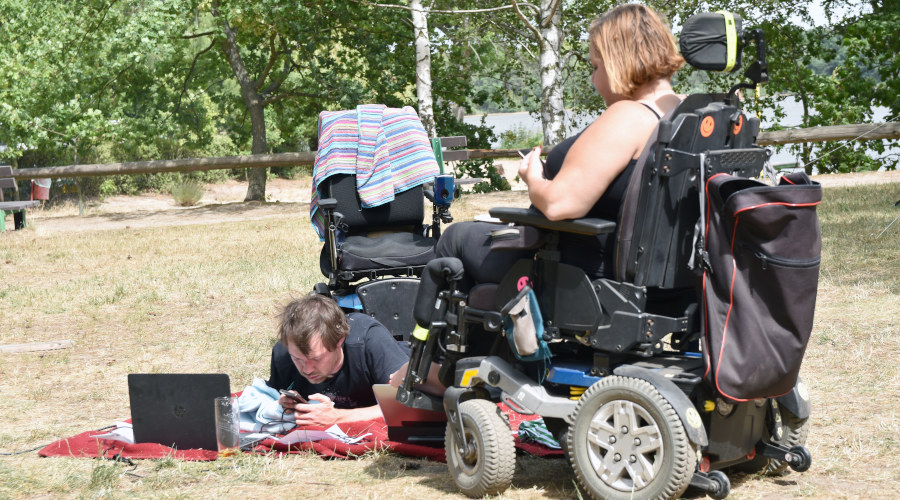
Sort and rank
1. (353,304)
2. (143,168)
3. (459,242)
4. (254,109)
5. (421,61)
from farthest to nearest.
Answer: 1. (254,109)
2. (143,168)
3. (421,61)
4. (353,304)
5. (459,242)

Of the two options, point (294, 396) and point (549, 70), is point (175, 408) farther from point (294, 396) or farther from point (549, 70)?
point (549, 70)

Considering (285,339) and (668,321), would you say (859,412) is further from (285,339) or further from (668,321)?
(285,339)

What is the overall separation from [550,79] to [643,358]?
39.2ft

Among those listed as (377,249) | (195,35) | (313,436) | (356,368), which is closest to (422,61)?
(195,35)

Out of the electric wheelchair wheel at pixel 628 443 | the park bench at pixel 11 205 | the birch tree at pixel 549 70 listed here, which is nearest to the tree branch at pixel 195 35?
the park bench at pixel 11 205

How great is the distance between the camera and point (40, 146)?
19.1m

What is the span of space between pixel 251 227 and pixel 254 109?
7192 mm

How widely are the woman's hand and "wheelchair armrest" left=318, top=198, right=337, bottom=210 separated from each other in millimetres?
2539

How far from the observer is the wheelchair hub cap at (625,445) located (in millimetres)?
2758

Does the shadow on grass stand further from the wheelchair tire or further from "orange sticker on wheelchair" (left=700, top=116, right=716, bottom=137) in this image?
"orange sticker on wheelchair" (left=700, top=116, right=716, bottom=137)

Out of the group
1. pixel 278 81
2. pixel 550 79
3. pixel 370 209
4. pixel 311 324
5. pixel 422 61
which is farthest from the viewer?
pixel 278 81

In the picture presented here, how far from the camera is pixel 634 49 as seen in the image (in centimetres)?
306

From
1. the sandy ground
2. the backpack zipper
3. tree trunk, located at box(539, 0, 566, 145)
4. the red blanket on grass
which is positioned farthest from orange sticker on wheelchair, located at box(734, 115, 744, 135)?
the sandy ground

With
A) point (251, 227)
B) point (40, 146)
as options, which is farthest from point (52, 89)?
point (251, 227)
